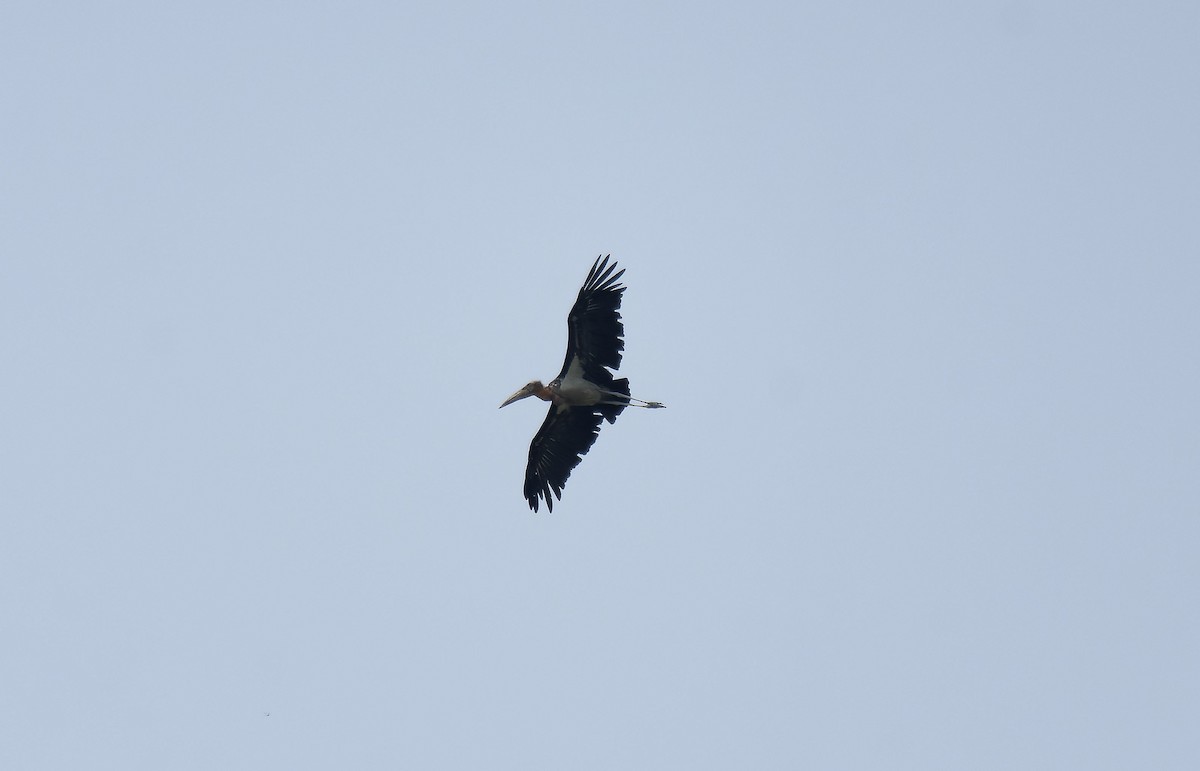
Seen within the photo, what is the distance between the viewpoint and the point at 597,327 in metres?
34.3

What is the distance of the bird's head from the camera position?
120 ft

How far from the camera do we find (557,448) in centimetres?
3716

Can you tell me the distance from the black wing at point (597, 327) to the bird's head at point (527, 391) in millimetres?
1337

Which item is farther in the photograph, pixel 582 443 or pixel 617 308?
pixel 582 443

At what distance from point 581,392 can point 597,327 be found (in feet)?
6.05

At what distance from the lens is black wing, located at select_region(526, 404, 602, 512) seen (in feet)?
120

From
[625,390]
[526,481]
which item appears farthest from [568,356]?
[526,481]

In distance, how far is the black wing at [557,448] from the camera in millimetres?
36625

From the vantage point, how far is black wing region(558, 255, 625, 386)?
3388 cm

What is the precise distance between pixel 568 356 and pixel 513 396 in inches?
102

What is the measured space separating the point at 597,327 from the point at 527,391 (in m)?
3.20

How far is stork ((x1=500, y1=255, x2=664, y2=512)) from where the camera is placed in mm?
34094

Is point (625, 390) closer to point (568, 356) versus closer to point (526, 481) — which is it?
point (568, 356)

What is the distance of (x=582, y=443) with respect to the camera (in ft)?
121
